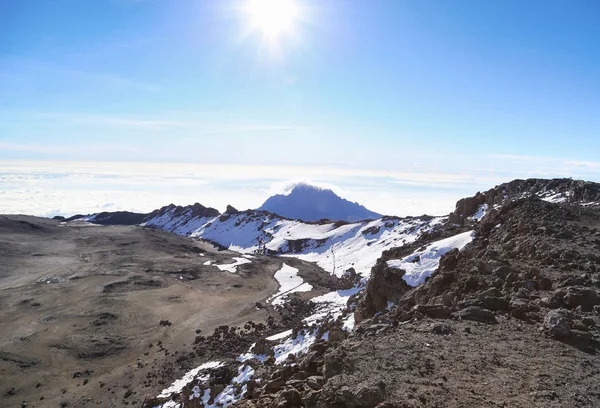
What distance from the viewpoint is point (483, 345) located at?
10836 mm

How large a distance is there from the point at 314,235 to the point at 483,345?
104383 millimetres

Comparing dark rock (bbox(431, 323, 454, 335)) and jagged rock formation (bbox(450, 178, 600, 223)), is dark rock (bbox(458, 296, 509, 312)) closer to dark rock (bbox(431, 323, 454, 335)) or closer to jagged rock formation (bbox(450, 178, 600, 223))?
dark rock (bbox(431, 323, 454, 335))

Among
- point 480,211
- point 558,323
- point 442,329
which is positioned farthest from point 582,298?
point 480,211

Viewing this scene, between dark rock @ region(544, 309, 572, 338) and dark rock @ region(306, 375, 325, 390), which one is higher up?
dark rock @ region(544, 309, 572, 338)

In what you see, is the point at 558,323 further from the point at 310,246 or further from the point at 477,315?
the point at 310,246

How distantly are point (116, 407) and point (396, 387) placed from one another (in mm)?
25926

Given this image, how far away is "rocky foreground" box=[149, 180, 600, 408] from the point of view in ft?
27.5

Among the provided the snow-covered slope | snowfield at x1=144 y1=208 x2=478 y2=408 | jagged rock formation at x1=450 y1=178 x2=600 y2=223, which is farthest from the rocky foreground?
the snow-covered slope

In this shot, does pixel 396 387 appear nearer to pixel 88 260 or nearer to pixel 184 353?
pixel 184 353

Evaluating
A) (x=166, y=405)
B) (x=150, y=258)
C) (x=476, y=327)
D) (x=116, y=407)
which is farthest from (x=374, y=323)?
(x=150, y=258)

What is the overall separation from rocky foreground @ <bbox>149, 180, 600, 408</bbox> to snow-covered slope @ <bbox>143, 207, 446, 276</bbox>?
4687 centimetres

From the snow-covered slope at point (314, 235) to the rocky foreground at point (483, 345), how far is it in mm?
46870

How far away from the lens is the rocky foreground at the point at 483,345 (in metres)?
8.38

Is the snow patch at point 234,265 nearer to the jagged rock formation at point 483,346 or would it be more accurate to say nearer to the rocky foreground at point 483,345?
the rocky foreground at point 483,345
